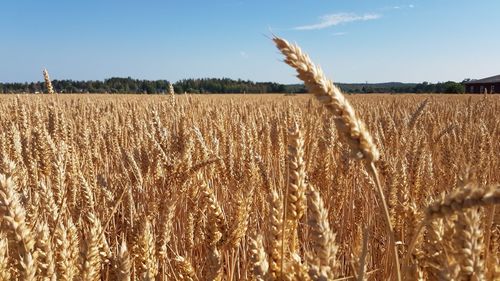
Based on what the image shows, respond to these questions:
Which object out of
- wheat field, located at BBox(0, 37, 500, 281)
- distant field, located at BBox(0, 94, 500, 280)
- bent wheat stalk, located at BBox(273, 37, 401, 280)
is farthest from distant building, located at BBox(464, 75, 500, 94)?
bent wheat stalk, located at BBox(273, 37, 401, 280)

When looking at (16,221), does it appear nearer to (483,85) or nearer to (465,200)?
(465,200)

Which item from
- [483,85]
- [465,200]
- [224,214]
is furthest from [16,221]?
[483,85]

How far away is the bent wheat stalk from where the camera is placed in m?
0.66

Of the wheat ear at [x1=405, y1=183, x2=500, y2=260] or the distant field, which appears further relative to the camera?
the distant field

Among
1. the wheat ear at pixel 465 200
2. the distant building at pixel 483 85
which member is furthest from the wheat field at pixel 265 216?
the distant building at pixel 483 85

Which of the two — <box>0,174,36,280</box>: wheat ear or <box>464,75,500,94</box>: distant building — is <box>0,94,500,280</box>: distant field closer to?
<box>0,174,36,280</box>: wheat ear

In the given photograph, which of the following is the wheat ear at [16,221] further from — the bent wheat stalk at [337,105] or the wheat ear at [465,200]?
the wheat ear at [465,200]

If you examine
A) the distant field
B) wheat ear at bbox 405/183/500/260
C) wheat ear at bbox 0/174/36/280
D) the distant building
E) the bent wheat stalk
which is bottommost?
the distant field

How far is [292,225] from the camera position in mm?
1030

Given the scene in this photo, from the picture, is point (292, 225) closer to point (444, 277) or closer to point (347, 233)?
point (444, 277)

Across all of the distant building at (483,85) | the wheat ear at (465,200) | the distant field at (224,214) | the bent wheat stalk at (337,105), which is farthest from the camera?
the distant building at (483,85)

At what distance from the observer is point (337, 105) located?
2.22 feet

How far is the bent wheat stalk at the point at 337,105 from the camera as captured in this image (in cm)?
66

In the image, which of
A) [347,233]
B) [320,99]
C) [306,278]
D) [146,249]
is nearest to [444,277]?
[306,278]
